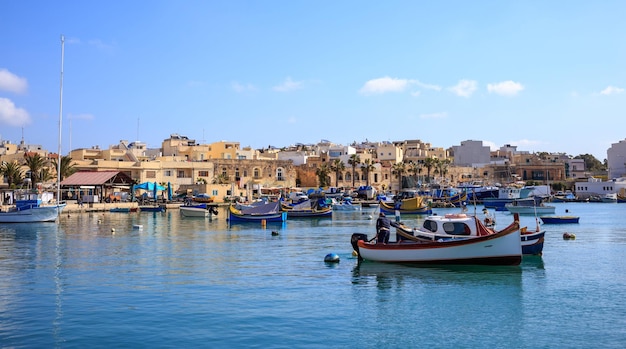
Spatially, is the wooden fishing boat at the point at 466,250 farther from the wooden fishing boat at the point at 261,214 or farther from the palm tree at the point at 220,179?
the palm tree at the point at 220,179

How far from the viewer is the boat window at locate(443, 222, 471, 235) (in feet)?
78.9

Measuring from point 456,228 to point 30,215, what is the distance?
38.7 m

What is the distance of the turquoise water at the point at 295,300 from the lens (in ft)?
45.1

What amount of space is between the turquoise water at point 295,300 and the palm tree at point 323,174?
74.4 m

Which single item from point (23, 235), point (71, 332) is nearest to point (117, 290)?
point (71, 332)

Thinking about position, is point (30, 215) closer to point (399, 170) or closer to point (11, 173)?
point (11, 173)

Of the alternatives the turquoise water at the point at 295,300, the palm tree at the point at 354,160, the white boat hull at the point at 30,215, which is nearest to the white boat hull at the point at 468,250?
the turquoise water at the point at 295,300

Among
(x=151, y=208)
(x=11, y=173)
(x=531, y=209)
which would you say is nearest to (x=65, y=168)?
(x=11, y=173)

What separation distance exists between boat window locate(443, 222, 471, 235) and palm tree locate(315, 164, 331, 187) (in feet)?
264

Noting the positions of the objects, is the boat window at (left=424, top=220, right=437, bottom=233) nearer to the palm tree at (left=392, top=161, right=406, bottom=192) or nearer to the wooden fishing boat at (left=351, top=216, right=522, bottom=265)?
the wooden fishing boat at (left=351, top=216, right=522, bottom=265)

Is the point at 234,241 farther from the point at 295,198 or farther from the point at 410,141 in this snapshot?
the point at 410,141

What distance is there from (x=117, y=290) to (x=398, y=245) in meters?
11.1

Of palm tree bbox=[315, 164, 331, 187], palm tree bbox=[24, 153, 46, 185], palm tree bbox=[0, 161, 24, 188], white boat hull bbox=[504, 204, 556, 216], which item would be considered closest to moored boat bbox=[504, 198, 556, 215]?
white boat hull bbox=[504, 204, 556, 216]

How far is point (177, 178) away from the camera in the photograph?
284 ft
